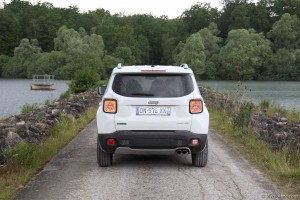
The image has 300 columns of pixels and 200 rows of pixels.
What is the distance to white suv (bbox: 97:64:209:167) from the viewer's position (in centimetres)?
771

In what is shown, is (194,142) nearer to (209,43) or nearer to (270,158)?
(270,158)

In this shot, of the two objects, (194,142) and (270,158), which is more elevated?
(194,142)

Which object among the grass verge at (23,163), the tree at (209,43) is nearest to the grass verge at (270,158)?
the grass verge at (23,163)

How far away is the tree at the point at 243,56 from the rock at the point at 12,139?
85.5 metres

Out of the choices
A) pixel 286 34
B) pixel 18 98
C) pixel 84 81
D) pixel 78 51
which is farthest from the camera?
pixel 286 34

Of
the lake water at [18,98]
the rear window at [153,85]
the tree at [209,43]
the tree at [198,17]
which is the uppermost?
the tree at [198,17]

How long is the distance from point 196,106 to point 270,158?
1912 mm

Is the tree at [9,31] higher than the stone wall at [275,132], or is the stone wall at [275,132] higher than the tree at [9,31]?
the tree at [9,31]

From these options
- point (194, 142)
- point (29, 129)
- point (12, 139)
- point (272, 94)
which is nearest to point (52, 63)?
point (272, 94)

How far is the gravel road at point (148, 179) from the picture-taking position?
6.46 metres

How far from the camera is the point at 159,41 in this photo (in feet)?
456

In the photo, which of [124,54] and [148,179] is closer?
[148,179]

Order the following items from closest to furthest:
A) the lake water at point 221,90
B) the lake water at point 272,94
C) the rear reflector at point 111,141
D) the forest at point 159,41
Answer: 1. the rear reflector at point 111,141
2. the lake water at point 272,94
3. the lake water at point 221,90
4. the forest at point 159,41

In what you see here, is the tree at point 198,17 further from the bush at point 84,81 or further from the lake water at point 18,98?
the bush at point 84,81
